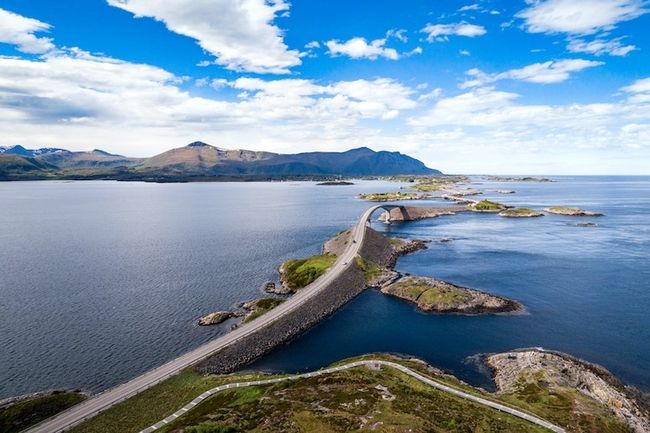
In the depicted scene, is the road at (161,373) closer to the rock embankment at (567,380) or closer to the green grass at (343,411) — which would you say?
the green grass at (343,411)

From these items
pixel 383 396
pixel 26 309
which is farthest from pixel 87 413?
pixel 26 309

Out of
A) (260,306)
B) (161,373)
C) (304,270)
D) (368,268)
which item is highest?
(304,270)

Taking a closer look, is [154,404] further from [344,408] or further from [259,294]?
[259,294]

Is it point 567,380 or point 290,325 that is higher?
point 567,380

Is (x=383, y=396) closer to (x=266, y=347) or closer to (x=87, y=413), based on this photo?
(x=266, y=347)

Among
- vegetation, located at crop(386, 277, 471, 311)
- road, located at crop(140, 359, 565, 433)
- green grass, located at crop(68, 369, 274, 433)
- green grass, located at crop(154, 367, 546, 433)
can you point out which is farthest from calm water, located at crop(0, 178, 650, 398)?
green grass, located at crop(154, 367, 546, 433)

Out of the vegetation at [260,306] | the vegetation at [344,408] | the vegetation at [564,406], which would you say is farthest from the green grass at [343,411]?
the vegetation at [260,306]

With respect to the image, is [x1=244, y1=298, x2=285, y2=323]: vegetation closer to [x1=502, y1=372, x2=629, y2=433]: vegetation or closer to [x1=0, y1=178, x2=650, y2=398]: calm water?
[x1=0, y1=178, x2=650, y2=398]: calm water

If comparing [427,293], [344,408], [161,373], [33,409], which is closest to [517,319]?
[427,293]
